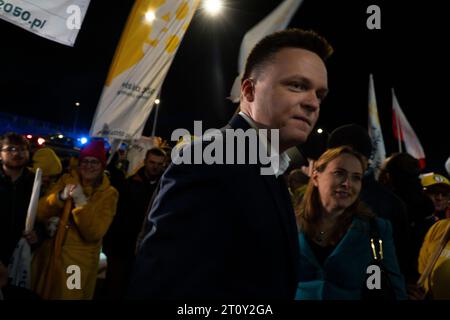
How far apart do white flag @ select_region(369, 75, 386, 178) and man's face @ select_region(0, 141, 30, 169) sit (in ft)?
16.8

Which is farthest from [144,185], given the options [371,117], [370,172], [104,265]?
[371,117]

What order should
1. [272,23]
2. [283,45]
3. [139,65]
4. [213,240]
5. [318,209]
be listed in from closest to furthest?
[213,240]
[283,45]
[318,209]
[139,65]
[272,23]

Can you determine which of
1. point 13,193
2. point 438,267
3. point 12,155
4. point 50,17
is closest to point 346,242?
point 438,267

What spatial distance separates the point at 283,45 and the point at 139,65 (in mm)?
3398

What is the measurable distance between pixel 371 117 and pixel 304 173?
11.7ft

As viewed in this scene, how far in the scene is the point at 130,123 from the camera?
478cm

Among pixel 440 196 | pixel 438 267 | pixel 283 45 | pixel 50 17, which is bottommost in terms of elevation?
pixel 438 267

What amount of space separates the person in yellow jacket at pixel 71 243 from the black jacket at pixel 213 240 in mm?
3863

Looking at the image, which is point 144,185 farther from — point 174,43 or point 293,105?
point 293,105

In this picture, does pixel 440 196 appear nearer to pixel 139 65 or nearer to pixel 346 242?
pixel 346 242

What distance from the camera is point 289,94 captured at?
5.02 ft

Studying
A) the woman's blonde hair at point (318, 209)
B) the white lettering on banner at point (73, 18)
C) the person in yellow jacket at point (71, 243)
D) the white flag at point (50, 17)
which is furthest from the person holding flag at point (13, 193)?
the woman's blonde hair at point (318, 209)

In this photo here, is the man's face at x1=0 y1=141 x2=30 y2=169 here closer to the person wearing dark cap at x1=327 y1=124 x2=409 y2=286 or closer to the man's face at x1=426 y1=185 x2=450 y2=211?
the person wearing dark cap at x1=327 y1=124 x2=409 y2=286
